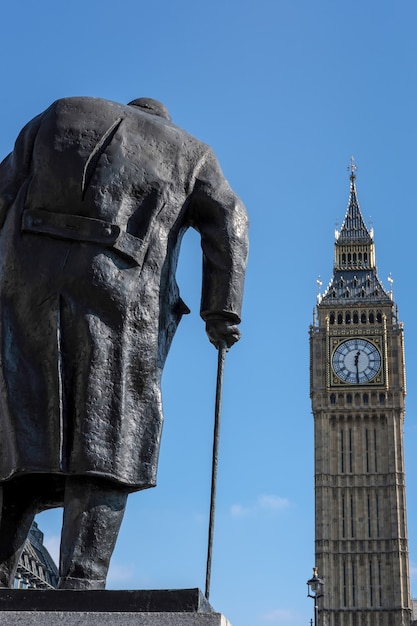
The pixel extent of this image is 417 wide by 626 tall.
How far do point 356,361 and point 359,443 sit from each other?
178 inches

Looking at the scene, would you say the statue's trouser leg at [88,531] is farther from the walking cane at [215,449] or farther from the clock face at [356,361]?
the clock face at [356,361]

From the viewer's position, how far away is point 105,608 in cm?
384

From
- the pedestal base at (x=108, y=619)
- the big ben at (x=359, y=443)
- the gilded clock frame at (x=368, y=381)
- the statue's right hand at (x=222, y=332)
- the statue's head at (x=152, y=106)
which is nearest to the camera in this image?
the pedestal base at (x=108, y=619)

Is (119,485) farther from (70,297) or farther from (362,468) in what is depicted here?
(362,468)

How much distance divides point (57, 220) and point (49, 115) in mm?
436

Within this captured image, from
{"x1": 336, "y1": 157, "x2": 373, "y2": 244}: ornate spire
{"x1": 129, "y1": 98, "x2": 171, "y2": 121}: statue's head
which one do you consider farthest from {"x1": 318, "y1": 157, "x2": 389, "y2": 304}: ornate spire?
{"x1": 129, "y1": 98, "x2": 171, "y2": 121}: statue's head

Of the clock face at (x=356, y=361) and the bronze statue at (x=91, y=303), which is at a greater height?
the clock face at (x=356, y=361)

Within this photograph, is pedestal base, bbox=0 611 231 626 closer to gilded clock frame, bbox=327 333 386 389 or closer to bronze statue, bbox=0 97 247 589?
bronze statue, bbox=0 97 247 589

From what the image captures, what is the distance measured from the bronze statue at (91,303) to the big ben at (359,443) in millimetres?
59251

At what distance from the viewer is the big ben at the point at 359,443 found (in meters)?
62.3

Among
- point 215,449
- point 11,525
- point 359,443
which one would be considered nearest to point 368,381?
point 359,443

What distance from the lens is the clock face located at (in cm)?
6500

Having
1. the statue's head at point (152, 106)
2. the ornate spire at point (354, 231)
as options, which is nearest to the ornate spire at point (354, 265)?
the ornate spire at point (354, 231)

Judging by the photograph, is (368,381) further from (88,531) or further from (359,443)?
(88,531)
